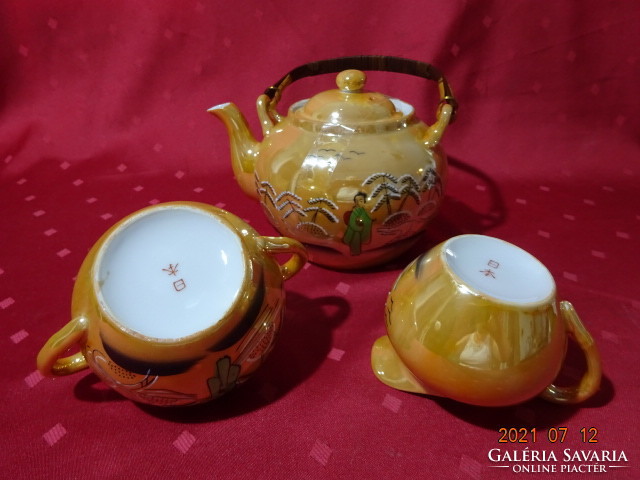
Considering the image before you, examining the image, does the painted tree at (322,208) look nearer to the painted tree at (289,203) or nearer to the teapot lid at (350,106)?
the painted tree at (289,203)

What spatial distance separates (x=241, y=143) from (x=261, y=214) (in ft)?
0.73

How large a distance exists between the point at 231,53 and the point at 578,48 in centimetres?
79

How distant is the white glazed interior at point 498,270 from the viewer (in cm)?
45

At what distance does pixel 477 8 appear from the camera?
99cm

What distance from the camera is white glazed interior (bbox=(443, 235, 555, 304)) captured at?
452 mm

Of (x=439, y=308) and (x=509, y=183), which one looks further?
(x=509, y=183)

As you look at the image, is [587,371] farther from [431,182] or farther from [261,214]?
[261,214]

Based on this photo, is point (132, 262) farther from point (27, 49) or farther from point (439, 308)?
point (27, 49)

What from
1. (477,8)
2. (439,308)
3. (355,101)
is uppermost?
(477,8)

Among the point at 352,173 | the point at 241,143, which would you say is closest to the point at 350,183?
the point at 352,173

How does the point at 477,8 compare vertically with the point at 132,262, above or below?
above

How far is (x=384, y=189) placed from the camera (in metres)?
0.64

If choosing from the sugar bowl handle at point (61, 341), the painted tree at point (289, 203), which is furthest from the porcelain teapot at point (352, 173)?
the sugar bowl handle at point (61, 341)

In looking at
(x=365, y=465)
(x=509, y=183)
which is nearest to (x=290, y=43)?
(x=509, y=183)
